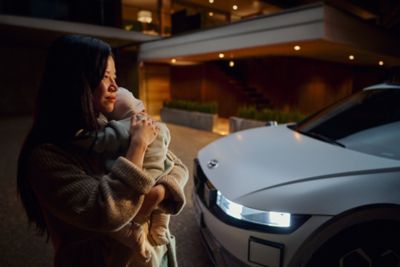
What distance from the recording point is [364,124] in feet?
7.28

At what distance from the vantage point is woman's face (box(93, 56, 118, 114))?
2.92ft

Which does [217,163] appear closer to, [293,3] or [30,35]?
[30,35]

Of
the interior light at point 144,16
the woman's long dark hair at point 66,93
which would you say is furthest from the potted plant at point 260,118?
the interior light at point 144,16

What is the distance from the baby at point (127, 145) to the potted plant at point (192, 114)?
7133 millimetres

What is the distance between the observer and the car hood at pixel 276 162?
164cm

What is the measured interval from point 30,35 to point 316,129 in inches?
404

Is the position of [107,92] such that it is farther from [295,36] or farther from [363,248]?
[295,36]

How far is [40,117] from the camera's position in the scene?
0.84 metres

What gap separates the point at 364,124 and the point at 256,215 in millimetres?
1321

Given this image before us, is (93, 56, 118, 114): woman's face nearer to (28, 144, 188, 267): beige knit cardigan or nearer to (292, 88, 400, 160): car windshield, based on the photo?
(28, 144, 188, 267): beige knit cardigan

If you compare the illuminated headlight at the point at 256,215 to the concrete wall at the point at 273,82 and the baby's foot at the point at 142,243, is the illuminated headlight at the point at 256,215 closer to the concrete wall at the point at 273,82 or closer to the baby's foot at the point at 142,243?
the baby's foot at the point at 142,243

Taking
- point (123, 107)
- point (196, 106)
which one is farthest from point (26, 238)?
point (196, 106)

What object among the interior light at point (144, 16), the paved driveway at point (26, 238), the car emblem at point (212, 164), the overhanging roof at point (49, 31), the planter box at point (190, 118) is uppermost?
the interior light at point (144, 16)

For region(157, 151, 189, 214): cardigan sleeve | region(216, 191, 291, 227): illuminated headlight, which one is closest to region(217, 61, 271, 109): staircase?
region(216, 191, 291, 227): illuminated headlight
